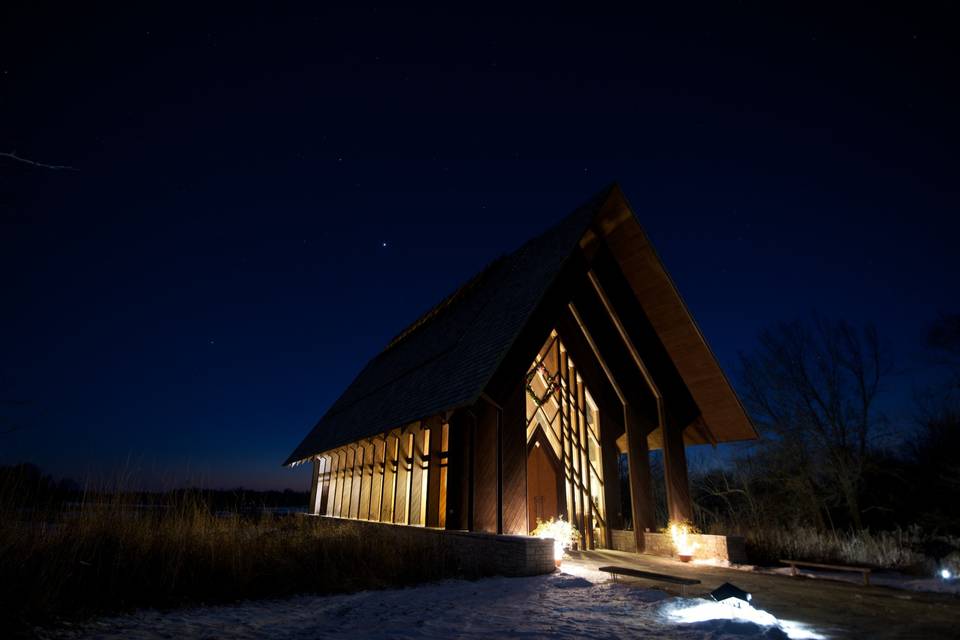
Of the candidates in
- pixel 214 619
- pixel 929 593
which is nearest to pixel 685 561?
pixel 929 593

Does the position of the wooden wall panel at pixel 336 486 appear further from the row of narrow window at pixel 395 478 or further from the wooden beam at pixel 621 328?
the wooden beam at pixel 621 328

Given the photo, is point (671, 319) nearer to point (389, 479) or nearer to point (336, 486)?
point (389, 479)

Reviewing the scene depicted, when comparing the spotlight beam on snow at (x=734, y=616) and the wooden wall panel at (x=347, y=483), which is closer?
the spotlight beam on snow at (x=734, y=616)

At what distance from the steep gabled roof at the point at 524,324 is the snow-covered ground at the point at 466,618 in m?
3.81

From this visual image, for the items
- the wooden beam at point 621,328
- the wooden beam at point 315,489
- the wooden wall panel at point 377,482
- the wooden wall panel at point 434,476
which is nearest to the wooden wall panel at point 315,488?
the wooden beam at point 315,489

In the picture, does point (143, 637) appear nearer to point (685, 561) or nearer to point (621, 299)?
point (685, 561)

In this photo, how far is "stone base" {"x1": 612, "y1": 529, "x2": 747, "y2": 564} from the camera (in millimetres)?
10359

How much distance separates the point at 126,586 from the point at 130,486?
181cm

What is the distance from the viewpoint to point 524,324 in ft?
34.2

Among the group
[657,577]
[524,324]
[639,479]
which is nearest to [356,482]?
[639,479]

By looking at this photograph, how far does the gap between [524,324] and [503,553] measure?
4.33 m

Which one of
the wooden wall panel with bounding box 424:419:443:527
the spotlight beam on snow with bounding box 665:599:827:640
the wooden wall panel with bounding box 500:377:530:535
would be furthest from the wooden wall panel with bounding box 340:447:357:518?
the spotlight beam on snow with bounding box 665:599:827:640

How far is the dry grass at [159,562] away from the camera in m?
5.31

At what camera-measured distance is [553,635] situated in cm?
Result: 495
